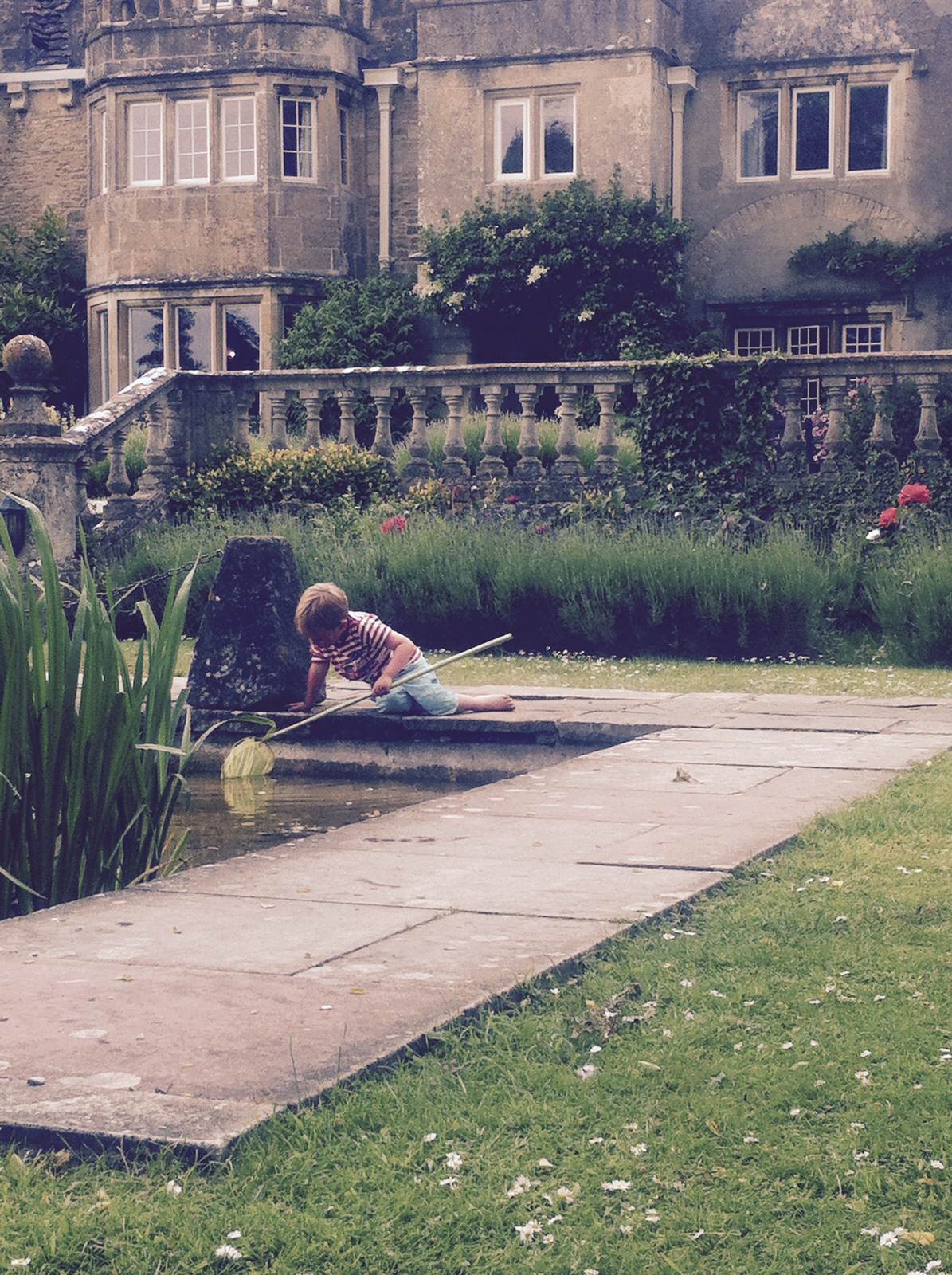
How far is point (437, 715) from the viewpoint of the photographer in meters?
8.35

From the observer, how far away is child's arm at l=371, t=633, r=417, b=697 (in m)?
8.31

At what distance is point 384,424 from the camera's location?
16781mm

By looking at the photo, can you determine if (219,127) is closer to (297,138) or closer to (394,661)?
(297,138)

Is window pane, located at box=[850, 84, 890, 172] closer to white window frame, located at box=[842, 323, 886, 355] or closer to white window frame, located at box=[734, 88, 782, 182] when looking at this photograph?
white window frame, located at box=[734, 88, 782, 182]

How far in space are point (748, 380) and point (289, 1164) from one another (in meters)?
13.6

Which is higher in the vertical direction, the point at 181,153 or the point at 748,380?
the point at 181,153

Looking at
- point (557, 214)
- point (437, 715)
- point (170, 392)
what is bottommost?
point (437, 715)

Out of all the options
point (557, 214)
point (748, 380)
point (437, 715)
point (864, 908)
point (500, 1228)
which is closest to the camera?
point (500, 1228)

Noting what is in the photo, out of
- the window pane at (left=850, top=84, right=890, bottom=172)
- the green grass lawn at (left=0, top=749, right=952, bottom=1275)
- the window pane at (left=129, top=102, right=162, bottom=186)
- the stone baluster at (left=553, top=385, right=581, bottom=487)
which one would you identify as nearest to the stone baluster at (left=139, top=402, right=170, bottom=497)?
the stone baluster at (left=553, top=385, right=581, bottom=487)

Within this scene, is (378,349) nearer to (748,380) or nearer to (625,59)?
(625,59)

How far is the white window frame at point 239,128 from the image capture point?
2614 centimetres

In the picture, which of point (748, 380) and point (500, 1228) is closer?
point (500, 1228)

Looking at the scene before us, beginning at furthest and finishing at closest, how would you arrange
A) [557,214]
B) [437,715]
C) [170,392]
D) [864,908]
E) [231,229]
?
[231,229], [557,214], [170,392], [437,715], [864,908]

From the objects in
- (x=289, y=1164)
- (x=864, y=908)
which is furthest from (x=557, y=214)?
(x=289, y=1164)
